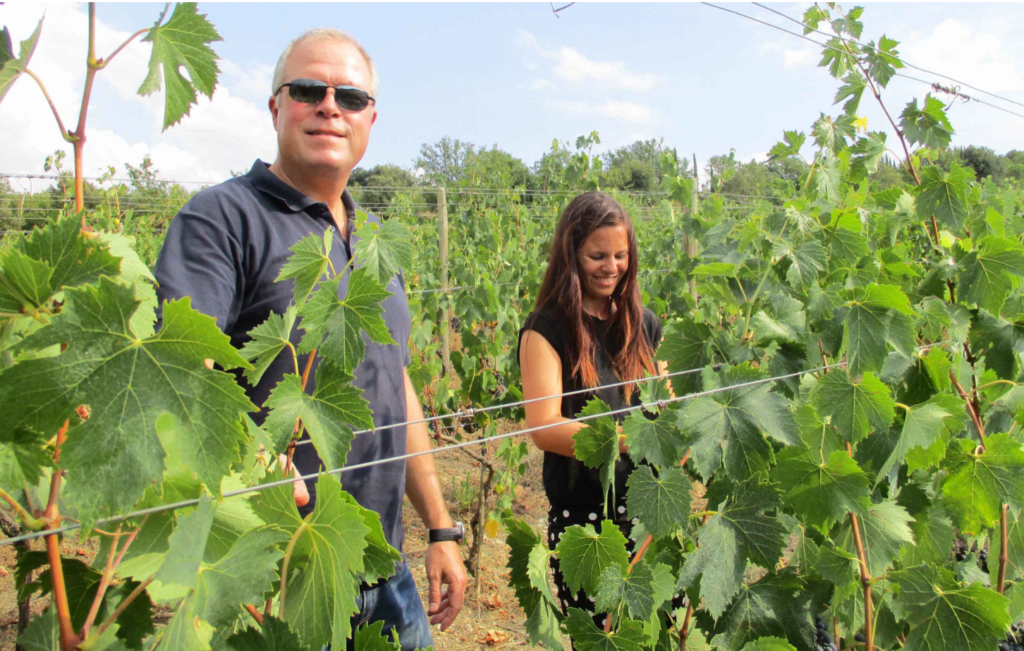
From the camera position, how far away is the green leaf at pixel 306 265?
3.00 feet

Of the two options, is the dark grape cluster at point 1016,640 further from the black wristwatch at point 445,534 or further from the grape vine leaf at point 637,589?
the black wristwatch at point 445,534

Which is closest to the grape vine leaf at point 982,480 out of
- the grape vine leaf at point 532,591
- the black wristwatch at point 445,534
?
the grape vine leaf at point 532,591

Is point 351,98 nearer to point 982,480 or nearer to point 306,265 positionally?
point 306,265

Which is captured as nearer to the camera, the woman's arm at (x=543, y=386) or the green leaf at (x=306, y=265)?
the green leaf at (x=306, y=265)

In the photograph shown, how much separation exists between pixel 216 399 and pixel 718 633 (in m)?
1.16

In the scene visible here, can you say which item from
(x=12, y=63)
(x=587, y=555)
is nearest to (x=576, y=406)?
(x=587, y=555)

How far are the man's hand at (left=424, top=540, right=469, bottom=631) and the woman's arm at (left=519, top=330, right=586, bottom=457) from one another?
43 centimetres

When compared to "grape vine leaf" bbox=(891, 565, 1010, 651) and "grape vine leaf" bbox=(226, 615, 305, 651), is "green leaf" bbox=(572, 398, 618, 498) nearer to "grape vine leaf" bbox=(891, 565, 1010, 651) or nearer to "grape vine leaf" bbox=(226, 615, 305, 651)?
"grape vine leaf" bbox=(891, 565, 1010, 651)

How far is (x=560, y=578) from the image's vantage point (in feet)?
7.34

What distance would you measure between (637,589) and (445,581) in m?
0.73

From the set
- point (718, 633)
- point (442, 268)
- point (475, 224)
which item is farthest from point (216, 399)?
point (475, 224)

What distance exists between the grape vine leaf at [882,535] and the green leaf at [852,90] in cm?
124

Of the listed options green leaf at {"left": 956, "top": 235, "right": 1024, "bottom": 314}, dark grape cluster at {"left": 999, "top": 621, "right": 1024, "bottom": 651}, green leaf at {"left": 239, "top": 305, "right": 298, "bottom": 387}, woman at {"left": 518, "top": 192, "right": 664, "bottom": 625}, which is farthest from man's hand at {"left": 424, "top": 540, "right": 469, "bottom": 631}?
dark grape cluster at {"left": 999, "top": 621, "right": 1024, "bottom": 651}

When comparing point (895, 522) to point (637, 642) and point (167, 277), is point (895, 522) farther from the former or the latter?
point (167, 277)
